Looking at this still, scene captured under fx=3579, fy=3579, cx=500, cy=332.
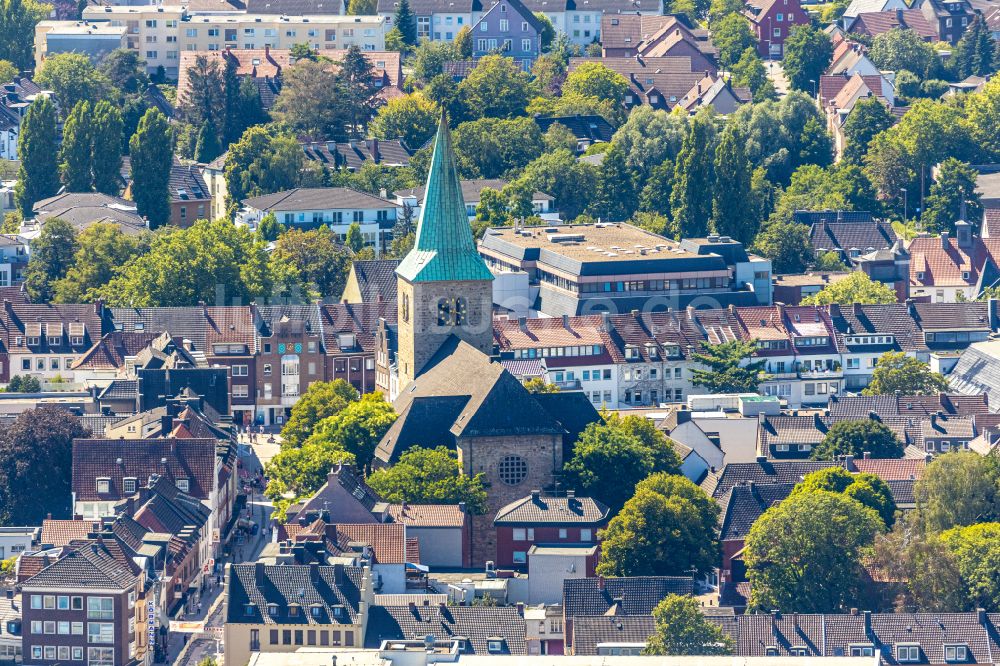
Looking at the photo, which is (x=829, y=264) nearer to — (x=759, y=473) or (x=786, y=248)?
(x=786, y=248)

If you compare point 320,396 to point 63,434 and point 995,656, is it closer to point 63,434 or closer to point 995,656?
point 63,434

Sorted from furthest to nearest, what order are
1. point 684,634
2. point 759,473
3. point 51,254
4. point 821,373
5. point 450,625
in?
point 51,254 < point 821,373 < point 759,473 < point 450,625 < point 684,634

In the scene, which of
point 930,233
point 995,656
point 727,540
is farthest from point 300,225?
point 995,656

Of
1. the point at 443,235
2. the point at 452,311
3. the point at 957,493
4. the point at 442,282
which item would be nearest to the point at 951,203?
the point at 443,235

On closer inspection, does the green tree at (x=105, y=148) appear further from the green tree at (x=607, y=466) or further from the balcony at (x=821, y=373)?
the green tree at (x=607, y=466)

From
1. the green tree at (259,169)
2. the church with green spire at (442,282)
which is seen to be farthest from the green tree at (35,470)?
the green tree at (259,169)
